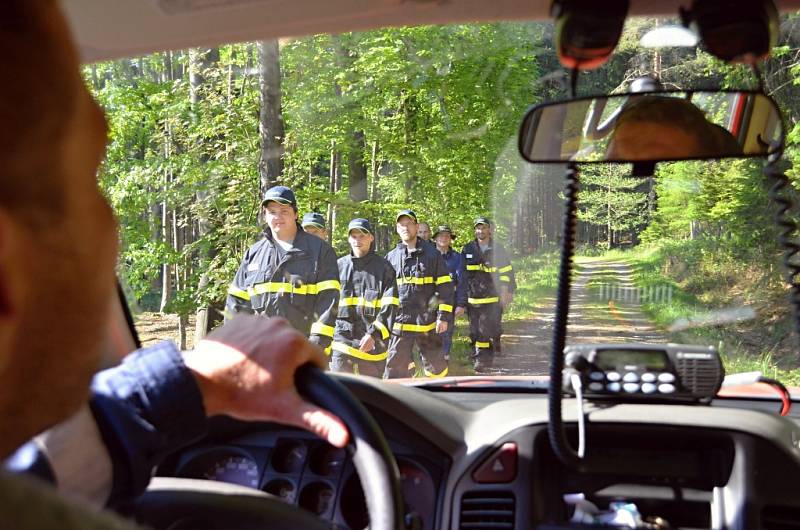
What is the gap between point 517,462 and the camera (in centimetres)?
244

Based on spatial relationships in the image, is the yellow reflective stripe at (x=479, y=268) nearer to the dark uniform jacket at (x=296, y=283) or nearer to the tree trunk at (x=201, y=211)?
the dark uniform jacket at (x=296, y=283)

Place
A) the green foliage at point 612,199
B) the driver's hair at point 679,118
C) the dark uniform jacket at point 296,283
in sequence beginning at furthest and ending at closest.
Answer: the dark uniform jacket at point 296,283
the green foliage at point 612,199
the driver's hair at point 679,118

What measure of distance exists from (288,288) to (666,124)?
6.14m

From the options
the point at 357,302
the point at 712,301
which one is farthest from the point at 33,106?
the point at 357,302

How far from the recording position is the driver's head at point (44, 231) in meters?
0.64

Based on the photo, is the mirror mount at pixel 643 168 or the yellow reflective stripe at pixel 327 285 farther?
the yellow reflective stripe at pixel 327 285

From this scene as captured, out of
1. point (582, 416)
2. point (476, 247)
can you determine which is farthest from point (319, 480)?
point (476, 247)

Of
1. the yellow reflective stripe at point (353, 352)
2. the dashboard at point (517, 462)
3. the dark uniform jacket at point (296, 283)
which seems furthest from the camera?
the yellow reflective stripe at point (353, 352)

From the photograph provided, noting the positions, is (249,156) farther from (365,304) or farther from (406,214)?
(365,304)

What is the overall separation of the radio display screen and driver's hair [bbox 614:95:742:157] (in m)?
0.69

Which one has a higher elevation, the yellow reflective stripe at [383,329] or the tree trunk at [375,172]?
the tree trunk at [375,172]

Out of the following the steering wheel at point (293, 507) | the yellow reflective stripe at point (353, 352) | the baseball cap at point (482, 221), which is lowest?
the yellow reflective stripe at point (353, 352)

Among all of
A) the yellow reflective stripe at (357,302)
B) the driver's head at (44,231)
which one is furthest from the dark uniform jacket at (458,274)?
the driver's head at (44,231)

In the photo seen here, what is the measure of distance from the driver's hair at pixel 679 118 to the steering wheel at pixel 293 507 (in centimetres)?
104
